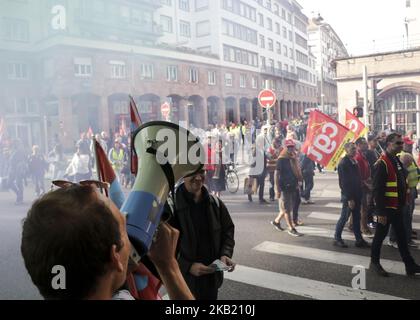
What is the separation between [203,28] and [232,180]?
449 centimetres

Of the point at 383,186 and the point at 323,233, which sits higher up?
the point at 383,186

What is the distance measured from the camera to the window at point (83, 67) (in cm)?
Result: 333

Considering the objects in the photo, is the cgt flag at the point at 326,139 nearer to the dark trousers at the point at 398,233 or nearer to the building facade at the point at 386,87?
the dark trousers at the point at 398,233

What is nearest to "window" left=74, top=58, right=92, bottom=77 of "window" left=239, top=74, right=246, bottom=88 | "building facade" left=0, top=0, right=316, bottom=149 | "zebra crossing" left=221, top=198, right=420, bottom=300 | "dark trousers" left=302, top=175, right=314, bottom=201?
"building facade" left=0, top=0, right=316, bottom=149

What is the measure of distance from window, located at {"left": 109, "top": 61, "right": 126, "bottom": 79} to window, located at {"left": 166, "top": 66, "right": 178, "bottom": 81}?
40 centimetres

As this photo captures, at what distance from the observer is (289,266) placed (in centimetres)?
353

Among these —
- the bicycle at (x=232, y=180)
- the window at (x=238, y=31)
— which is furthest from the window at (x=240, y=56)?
the bicycle at (x=232, y=180)

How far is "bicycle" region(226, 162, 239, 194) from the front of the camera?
291 inches

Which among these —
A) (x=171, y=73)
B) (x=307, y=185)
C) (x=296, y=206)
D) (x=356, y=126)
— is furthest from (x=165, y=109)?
(x=356, y=126)

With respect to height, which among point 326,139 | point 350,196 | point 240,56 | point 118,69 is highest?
point 240,56

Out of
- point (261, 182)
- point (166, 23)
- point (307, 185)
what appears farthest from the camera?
A: point (261, 182)

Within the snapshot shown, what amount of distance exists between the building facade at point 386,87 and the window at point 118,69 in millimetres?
6336

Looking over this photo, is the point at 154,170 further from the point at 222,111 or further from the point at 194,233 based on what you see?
the point at 222,111
